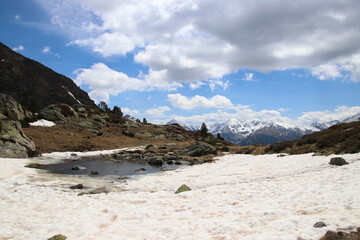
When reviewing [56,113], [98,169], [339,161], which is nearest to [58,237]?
[339,161]

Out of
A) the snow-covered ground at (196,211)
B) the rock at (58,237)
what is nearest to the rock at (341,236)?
the snow-covered ground at (196,211)

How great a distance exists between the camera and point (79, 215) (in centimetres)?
1028

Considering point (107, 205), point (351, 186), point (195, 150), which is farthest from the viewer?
point (195, 150)

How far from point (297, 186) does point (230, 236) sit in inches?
308

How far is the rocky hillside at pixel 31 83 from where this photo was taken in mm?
140625

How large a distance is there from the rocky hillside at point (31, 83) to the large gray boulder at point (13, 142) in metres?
122

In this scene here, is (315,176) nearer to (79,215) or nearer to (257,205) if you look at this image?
(257,205)

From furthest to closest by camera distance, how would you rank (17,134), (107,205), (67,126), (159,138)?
(159,138) < (67,126) < (17,134) < (107,205)

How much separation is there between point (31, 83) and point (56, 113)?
11333 centimetres

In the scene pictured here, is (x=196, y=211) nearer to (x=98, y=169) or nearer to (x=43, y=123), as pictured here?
(x=98, y=169)

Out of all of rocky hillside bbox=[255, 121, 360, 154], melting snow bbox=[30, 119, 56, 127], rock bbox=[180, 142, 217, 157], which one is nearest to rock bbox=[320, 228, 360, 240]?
rocky hillside bbox=[255, 121, 360, 154]

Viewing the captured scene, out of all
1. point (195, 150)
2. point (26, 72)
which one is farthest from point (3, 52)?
point (195, 150)

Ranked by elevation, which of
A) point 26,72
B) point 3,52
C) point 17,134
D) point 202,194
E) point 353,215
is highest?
point 3,52

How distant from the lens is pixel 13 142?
2886 centimetres
